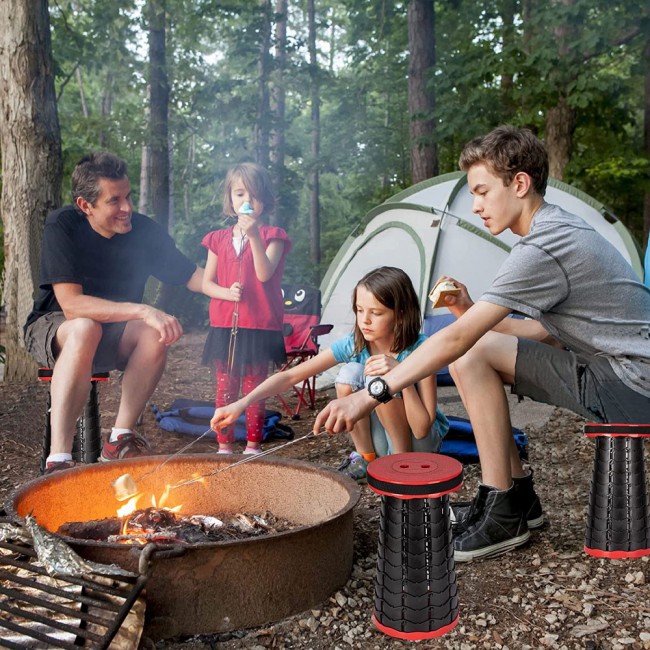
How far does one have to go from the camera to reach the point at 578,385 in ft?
8.09

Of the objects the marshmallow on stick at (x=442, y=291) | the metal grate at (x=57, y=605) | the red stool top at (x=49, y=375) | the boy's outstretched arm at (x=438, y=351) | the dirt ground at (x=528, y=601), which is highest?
the marshmallow on stick at (x=442, y=291)

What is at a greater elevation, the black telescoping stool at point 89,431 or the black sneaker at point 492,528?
the black telescoping stool at point 89,431

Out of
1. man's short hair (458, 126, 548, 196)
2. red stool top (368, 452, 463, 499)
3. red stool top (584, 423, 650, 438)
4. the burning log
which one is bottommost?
the burning log

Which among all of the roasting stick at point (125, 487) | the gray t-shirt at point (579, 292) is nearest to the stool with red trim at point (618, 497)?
the gray t-shirt at point (579, 292)

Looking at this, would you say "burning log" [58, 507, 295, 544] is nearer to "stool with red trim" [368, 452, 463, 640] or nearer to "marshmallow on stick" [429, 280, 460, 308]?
"stool with red trim" [368, 452, 463, 640]

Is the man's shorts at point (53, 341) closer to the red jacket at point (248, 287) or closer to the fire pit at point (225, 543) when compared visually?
the red jacket at point (248, 287)

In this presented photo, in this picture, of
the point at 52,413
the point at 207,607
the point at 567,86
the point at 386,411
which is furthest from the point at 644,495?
the point at 567,86

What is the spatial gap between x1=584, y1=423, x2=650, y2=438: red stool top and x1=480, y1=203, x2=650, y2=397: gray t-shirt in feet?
0.38

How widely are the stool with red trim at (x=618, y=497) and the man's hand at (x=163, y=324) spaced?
1788mm

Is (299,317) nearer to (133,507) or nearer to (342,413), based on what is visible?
(133,507)

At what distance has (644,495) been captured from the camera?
2389 millimetres

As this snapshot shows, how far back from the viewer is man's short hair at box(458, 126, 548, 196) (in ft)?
7.74

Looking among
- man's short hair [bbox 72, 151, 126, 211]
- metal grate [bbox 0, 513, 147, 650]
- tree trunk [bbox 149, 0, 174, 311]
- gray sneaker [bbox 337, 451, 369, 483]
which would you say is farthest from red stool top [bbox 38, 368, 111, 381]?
tree trunk [bbox 149, 0, 174, 311]

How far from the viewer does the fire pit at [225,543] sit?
1944 millimetres
